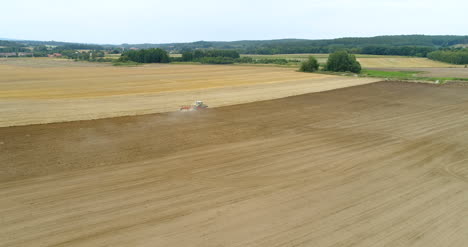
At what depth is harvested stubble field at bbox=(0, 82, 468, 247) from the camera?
10.7 metres

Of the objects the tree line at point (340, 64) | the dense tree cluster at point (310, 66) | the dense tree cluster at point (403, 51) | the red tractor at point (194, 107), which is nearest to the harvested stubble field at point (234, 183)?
the red tractor at point (194, 107)

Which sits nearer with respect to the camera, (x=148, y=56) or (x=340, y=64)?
(x=340, y=64)

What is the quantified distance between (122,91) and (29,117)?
15.3 m

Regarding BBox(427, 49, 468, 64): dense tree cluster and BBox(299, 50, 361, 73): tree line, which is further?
BBox(427, 49, 468, 64): dense tree cluster

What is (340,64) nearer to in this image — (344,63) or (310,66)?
(344,63)

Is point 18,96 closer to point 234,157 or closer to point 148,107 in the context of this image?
point 148,107

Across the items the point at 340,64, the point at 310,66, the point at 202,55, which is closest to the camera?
the point at 310,66

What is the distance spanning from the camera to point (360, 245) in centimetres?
1016

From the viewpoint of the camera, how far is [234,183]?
47.6 ft

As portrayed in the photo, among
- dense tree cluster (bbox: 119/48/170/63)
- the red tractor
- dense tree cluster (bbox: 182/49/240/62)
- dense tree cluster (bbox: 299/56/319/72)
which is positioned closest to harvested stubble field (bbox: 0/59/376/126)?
the red tractor

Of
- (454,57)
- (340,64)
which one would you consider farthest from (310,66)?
(454,57)

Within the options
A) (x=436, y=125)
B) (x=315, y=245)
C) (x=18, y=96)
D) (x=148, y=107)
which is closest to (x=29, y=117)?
(x=148, y=107)

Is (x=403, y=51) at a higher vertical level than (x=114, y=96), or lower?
higher

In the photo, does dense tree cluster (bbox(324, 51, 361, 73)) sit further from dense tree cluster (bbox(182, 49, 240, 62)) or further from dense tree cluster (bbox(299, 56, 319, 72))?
dense tree cluster (bbox(182, 49, 240, 62))
